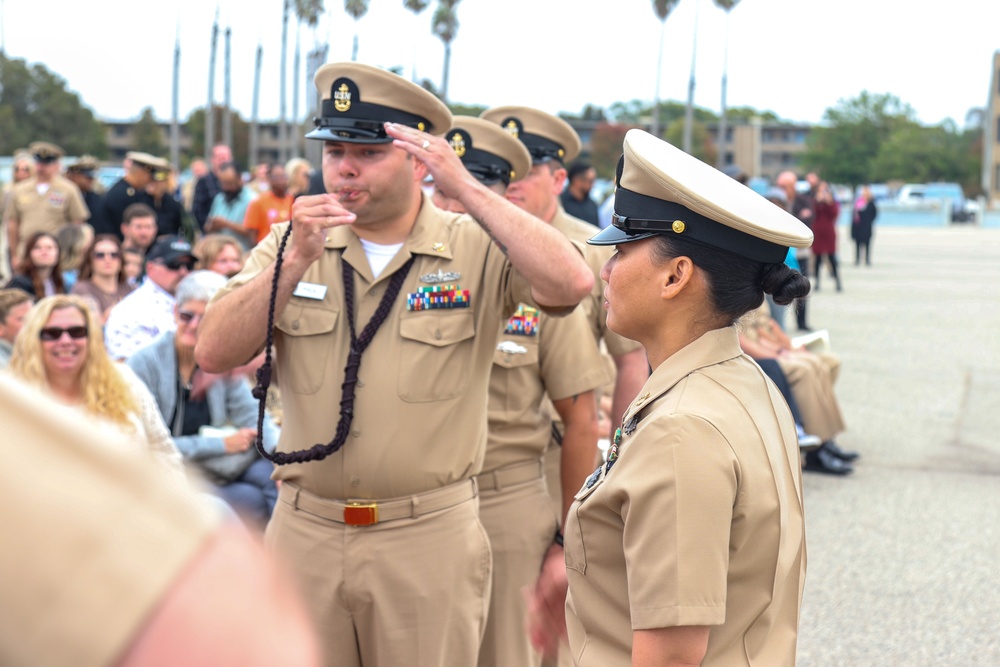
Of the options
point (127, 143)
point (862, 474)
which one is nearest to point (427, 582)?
point (862, 474)

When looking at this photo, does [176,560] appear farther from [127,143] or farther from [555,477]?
[127,143]

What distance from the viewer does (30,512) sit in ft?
1.75

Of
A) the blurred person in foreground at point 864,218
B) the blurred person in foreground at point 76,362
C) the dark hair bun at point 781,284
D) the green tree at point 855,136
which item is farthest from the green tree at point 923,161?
the dark hair bun at point 781,284

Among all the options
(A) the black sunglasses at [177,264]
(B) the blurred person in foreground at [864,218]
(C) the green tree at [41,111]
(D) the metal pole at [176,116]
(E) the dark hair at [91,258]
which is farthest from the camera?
(C) the green tree at [41,111]

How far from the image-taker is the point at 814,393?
8.07m

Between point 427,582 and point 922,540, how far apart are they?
13.8ft

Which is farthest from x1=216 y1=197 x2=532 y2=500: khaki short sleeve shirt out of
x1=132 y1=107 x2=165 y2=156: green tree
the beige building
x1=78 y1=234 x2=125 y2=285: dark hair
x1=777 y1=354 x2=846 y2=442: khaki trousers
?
the beige building

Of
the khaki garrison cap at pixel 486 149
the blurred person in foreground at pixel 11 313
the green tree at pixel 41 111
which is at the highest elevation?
the green tree at pixel 41 111

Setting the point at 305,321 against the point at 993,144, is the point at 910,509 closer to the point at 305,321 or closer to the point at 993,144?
the point at 305,321

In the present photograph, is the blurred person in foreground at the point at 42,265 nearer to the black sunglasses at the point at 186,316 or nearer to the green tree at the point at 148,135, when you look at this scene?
the black sunglasses at the point at 186,316

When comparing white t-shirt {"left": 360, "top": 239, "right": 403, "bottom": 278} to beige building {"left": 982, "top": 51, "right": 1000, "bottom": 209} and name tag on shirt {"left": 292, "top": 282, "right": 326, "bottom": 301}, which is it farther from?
beige building {"left": 982, "top": 51, "right": 1000, "bottom": 209}

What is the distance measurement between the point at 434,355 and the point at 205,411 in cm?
285

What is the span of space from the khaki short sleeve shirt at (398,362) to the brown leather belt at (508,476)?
51 cm

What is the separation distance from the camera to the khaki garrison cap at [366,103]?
3.07m
